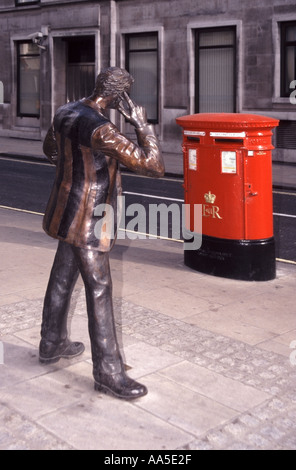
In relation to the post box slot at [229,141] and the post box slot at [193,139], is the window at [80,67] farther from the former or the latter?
the post box slot at [229,141]

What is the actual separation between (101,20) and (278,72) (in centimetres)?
743

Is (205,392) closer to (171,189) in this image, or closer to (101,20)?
(171,189)

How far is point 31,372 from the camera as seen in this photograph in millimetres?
4785

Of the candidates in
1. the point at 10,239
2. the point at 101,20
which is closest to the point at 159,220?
the point at 10,239

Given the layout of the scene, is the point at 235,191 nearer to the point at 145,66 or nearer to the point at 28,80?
the point at 145,66

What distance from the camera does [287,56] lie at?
1912 cm

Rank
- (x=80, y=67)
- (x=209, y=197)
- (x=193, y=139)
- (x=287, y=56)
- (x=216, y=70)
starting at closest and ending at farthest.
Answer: (x=209, y=197)
(x=193, y=139)
(x=287, y=56)
(x=216, y=70)
(x=80, y=67)

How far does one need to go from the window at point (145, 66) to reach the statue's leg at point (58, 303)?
18344 mm

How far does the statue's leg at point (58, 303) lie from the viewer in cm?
473

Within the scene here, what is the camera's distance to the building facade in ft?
62.8

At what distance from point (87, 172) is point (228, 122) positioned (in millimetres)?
3115

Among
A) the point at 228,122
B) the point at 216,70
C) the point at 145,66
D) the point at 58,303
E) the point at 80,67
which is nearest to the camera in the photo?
the point at 58,303

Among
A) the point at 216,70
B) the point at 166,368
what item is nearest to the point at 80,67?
the point at 216,70

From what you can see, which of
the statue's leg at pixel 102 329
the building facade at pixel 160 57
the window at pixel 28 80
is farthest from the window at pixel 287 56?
the statue's leg at pixel 102 329
